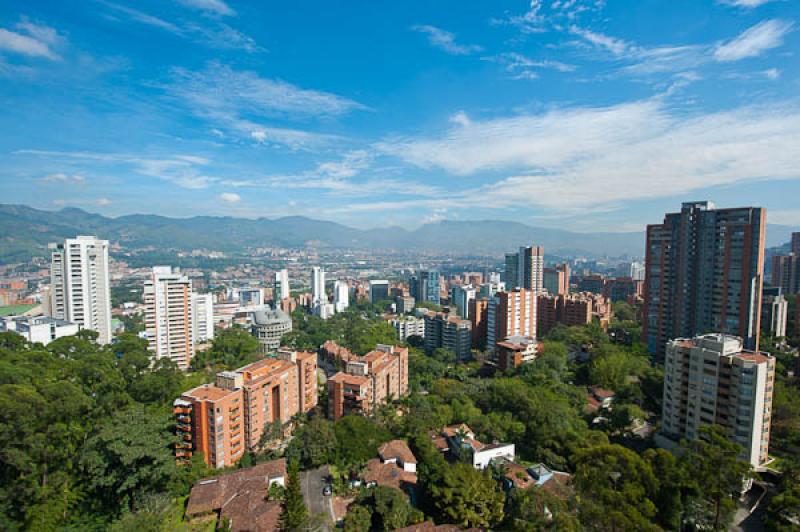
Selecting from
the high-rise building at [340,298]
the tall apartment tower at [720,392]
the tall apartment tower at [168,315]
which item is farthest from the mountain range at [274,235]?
the tall apartment tower at [720,392]

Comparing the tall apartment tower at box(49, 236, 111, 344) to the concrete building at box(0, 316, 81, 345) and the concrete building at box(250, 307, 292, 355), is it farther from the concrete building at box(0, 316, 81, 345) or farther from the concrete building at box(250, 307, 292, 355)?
the concrete building at box(250, 307, 292, 355)

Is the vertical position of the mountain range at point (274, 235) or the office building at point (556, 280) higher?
the mountain range at point (274, 235)

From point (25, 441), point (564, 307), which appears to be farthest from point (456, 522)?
point (564, 307)

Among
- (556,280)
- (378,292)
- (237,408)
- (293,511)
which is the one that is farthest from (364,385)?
(378,292)

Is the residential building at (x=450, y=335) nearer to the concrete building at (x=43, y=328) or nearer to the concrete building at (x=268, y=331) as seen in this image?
the concrete building at (x=268, y=331)

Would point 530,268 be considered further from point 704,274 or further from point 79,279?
point 79,279
